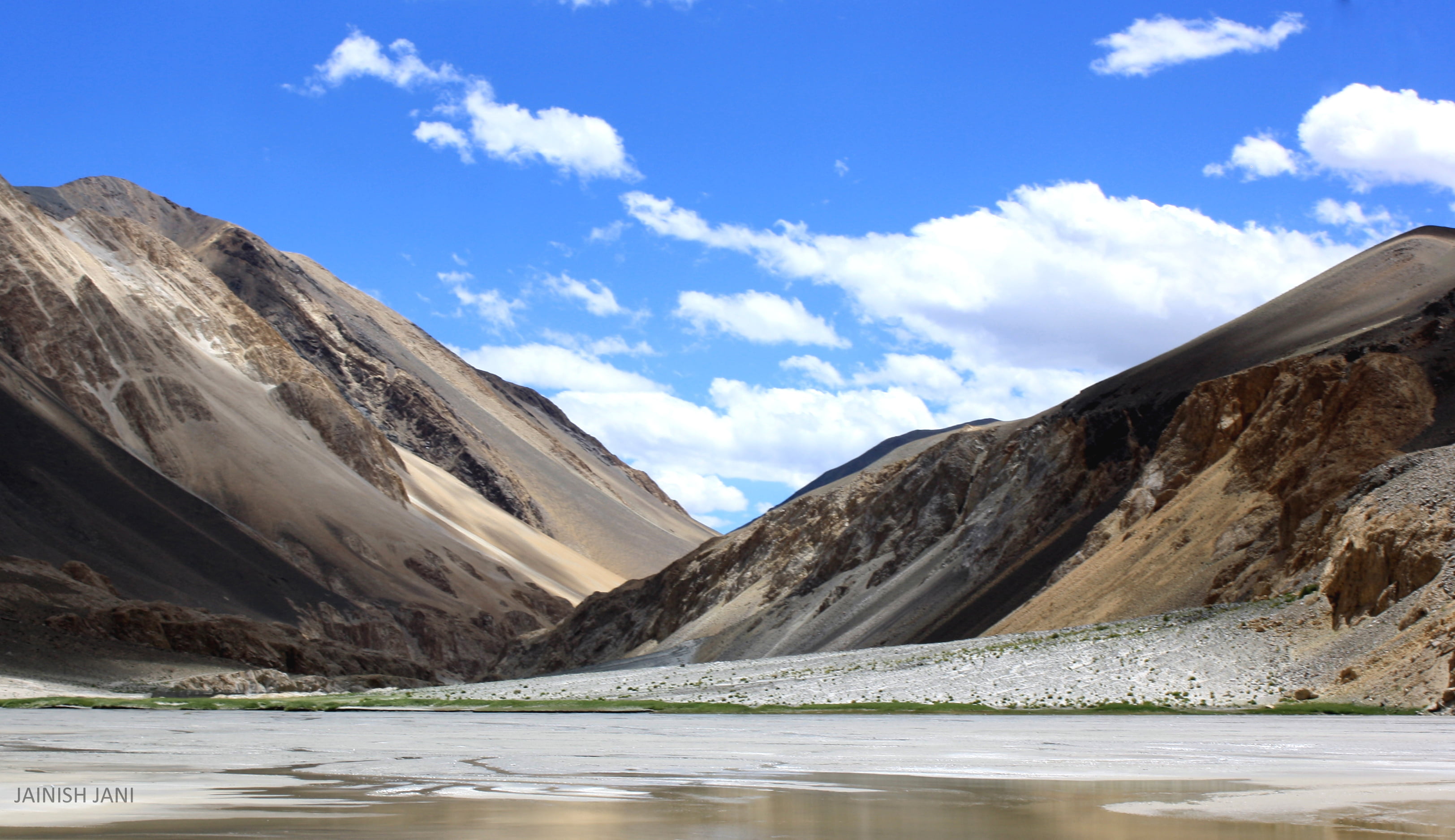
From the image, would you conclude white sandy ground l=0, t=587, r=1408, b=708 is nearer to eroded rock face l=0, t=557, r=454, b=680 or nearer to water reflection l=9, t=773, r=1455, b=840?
water reflection l=9, t=773, r=1455, b=840

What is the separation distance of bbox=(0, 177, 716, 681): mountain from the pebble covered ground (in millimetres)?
43524

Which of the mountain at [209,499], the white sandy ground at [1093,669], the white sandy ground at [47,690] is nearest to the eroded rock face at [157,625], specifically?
the mountain at [209,499]

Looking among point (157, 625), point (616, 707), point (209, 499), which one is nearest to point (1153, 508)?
point (616, 707)

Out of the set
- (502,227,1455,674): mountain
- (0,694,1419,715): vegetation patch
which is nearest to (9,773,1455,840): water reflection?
(0,694,1419,715): vegetation patch

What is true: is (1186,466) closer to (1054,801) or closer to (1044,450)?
(1044,450)

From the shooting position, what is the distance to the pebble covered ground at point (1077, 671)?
31516 millimetres

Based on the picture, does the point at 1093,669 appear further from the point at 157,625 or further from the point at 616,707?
the point at 157,625

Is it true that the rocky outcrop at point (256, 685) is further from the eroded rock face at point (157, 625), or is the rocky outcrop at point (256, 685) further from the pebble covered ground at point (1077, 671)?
the pebble covered ground at point (1077, 671)

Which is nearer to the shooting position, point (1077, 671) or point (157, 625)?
point (1077, 671)

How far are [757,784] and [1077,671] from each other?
24757 millimetres

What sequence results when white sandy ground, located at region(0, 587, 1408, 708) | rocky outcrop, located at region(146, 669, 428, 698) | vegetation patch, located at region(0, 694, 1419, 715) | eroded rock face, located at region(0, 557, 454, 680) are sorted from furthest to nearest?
1. eroded rock face, located at region(0, 557, 454, 680)
2. rocky outcrop, located at region(146, 669, 428, 698)
3. white sandy ground, located at region(0, 587, 1408, 708)
4. vegetation patch, located at region(0, 694, 1419, 715)

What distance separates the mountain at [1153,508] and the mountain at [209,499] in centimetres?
2257

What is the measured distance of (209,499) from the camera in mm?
111250

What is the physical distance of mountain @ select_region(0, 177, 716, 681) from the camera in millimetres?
83750
